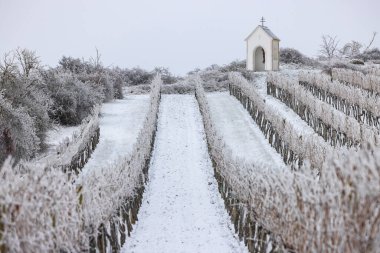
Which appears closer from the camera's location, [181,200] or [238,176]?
[238,176]

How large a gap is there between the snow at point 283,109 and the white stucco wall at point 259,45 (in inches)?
81.3

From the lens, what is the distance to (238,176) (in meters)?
12.3

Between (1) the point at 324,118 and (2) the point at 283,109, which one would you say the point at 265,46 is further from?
(1) the point at 324,118

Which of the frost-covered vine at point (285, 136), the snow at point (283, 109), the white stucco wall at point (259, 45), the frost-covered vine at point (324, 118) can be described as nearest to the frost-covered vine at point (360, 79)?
the frost-covered vine at point (324, 118)

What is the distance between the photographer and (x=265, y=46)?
4272 cm

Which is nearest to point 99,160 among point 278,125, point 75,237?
point 278,125

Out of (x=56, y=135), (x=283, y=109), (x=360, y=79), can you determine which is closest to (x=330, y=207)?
(x=56, y=135)

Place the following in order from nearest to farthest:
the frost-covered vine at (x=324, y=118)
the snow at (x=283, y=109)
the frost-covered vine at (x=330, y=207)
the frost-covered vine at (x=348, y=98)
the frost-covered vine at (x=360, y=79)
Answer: the frost-covered vine at (x=330, y=207) → the frost-covered vine at (x=324, y=118) → the frost-covered vine at (x=348, y=98) → the snow at (x=283, y=109) → the frost-covered vine at (x=360, y=79)

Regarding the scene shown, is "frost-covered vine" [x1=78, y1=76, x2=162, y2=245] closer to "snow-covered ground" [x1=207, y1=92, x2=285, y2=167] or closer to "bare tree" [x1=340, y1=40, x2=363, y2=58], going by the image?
"snow-covered ground" [x1=207, y1=92, x2=285, y2=167]

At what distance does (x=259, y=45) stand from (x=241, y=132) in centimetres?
2112

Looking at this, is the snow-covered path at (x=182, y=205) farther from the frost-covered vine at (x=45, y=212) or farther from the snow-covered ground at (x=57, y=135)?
the snow-covered ground at (x=57, y=135)

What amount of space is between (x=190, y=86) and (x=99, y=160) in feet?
64.1

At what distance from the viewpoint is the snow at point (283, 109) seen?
23.4 metres

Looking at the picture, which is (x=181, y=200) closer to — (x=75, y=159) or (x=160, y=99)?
(x=75, y=159)
